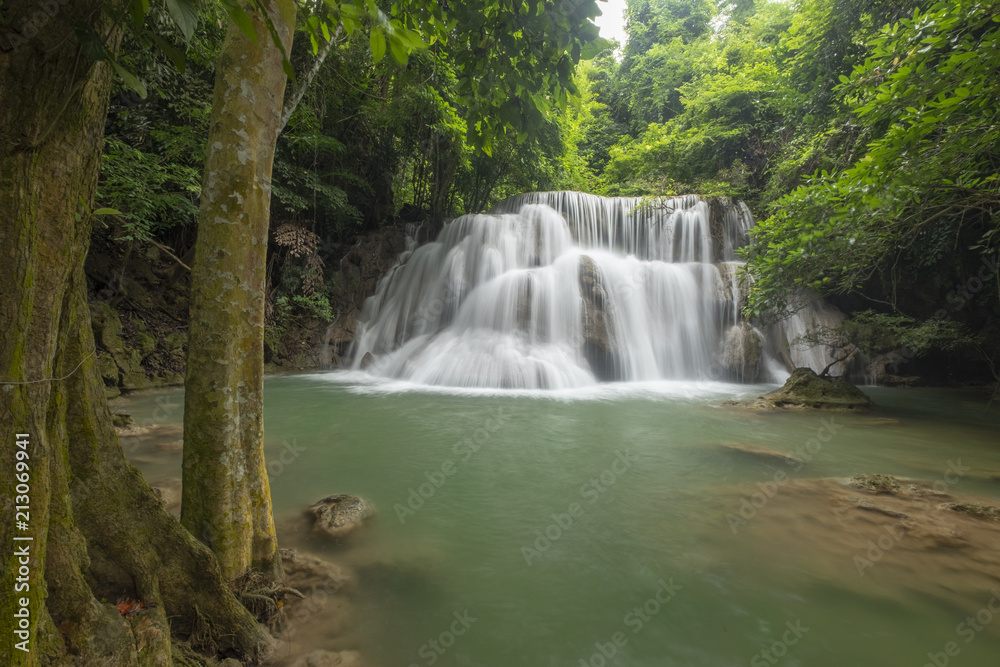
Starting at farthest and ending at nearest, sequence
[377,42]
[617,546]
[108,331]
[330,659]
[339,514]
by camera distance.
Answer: [108,331] < [339,514] < [617,546] < [330,659] < [377,42]

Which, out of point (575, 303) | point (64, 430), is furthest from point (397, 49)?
point (575, 303)

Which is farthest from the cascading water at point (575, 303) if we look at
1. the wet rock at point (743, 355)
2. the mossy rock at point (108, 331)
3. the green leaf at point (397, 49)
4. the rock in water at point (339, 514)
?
the green leaf at point (397, 49)

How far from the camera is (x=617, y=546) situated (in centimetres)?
312

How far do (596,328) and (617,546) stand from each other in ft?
28.2

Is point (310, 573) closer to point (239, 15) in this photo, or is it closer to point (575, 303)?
point (239, 15)

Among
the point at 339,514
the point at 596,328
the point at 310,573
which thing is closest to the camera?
the point at 310,573

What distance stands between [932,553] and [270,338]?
1260 centimetres

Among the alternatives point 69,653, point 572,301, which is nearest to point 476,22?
point 69,653

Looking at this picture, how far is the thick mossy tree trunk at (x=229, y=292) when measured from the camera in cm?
202

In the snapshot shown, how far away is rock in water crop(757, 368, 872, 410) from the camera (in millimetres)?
7785

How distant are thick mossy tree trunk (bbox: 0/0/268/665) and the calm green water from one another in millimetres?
894

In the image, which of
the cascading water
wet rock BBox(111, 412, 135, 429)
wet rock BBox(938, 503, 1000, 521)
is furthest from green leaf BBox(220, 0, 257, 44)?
the cascading water

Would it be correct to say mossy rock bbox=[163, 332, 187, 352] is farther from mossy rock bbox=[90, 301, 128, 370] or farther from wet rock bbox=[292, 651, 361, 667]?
wet rock bbox=[292, 651, 361, 667]

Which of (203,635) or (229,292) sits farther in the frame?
(229,292)
